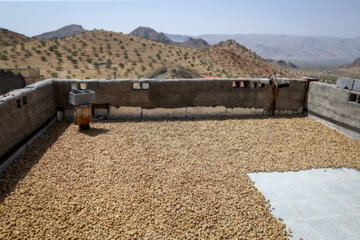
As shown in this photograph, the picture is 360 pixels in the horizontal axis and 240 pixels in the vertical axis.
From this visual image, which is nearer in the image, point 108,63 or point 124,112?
point 124,112

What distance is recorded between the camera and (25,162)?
562 centimetres

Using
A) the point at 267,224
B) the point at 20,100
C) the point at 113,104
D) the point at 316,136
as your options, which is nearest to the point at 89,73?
the point at 113,104

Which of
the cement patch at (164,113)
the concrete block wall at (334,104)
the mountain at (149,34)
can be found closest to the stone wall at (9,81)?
the cement patch at (164,113)

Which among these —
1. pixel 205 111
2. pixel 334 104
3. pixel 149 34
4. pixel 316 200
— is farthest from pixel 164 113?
pixel 149 34

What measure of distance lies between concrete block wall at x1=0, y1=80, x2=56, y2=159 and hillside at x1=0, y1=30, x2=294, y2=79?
1650 cm

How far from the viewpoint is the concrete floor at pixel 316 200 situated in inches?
164

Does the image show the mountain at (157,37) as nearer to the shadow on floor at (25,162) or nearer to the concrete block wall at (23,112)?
the concrete block wall at (23,112)

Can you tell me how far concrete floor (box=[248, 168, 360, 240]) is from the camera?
13.7ft

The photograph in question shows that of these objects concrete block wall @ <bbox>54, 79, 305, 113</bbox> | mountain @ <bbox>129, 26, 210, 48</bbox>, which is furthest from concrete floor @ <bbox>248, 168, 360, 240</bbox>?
mountain @ <bbox>129, 26, 210, 48</bbox>

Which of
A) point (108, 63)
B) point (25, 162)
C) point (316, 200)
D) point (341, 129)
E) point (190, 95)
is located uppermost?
point (190, 95)

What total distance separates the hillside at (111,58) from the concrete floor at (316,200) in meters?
21.2

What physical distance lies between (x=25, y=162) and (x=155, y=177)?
285cm

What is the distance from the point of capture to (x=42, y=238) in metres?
3.69

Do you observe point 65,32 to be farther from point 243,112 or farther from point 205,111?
point 243,112
